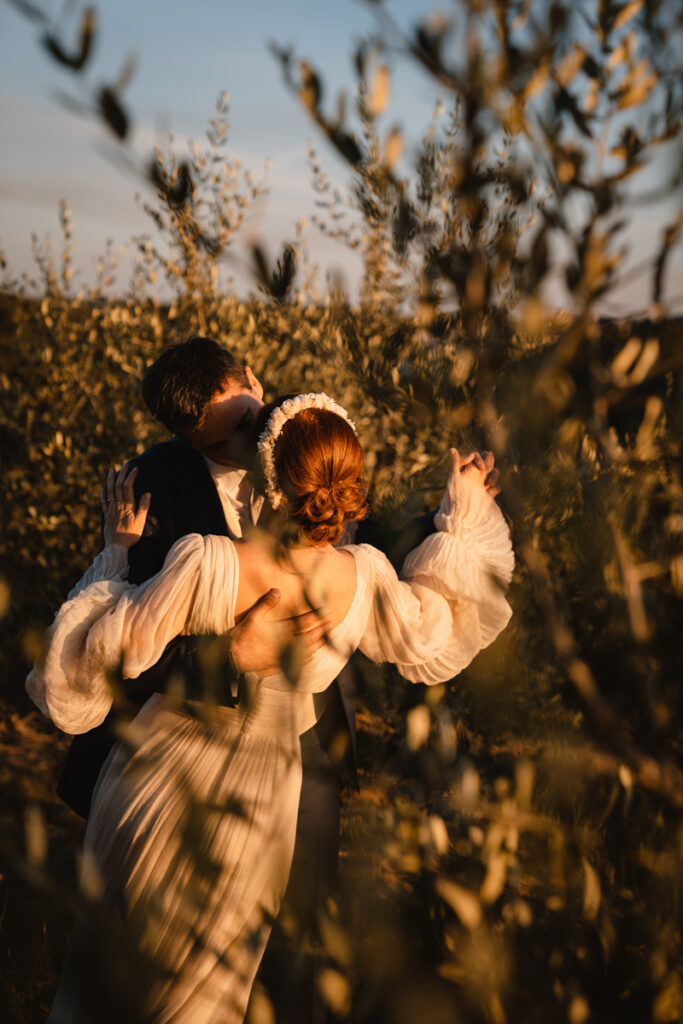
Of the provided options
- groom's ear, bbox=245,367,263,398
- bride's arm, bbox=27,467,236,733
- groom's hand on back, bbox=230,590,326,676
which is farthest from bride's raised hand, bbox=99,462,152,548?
groom's ear, bbox=245,367,263,398

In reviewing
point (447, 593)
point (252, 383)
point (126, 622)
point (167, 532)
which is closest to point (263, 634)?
point (126, 622)

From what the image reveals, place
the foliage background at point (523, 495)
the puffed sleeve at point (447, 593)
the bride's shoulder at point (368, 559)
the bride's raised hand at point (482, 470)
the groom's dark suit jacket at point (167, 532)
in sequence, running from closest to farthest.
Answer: the foliage background at point (523, 495)
the bride's raised hand at point (482, 470)
the puffed sleeve at point (447, 593)
the bride's shoulder at point (368, 559)
the groom's dark suit jacket at point (167, 532)

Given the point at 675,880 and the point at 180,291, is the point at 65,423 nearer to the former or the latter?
the point at 180,291

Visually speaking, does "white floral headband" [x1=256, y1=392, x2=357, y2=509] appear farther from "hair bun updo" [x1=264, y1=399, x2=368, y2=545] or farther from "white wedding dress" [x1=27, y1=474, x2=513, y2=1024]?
"white wedding dress" [x1=27, y1=474, x2=513, y2=1024]

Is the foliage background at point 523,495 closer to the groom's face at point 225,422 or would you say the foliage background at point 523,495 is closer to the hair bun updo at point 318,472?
the hair bun updo at point 318,472

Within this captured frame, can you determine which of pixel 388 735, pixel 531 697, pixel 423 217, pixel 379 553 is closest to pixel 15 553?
pixel 388 735

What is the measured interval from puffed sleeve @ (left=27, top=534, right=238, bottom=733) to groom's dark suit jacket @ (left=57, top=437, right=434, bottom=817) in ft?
0.61

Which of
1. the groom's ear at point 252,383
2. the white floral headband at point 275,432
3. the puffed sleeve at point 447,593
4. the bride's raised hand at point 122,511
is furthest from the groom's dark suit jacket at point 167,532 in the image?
the white floral headband at point 275,432

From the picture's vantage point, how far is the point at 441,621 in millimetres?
2285

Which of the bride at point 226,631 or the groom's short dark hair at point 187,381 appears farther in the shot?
the groom's short dark hair at point 187,381

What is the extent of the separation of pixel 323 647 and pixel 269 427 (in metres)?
0.67

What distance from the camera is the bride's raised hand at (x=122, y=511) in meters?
2.19

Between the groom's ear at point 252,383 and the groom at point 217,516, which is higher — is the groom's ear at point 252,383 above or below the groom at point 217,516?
above

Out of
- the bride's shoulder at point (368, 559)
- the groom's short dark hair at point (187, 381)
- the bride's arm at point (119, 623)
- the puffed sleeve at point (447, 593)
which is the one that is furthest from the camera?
the groom's short dark hair at point (187, 381)
